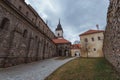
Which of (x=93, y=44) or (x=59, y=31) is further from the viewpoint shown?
(x=59, y=31)

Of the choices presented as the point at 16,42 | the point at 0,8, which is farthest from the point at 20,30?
the point at 0,8

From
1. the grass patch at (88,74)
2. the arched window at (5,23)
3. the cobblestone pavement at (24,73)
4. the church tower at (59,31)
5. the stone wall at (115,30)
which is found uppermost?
the church tower at (59,31)

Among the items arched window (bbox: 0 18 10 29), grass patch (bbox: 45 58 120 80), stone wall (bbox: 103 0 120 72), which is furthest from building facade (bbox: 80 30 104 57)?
arched window (bbox: 0 18 10 29)

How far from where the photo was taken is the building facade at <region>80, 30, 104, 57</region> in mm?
31516

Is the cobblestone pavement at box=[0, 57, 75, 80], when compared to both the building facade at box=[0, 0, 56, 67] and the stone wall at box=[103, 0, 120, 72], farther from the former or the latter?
the stone wall at box=[103, 0, 120, 72]

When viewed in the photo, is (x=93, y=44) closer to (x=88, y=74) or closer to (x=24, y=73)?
(x=88, y=74)

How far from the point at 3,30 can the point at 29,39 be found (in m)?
6.30

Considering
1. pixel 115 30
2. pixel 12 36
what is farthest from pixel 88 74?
pixel 12 36

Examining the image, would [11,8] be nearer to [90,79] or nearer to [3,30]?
[3,30]

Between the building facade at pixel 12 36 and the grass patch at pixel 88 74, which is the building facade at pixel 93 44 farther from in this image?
the grass patch at pixel 88 74

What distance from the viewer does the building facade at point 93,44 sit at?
31.5 metres

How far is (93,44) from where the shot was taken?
108 ft

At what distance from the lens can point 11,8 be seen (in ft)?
41.3

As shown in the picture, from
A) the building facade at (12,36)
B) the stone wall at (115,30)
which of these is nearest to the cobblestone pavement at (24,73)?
the building facade at (12,36)
